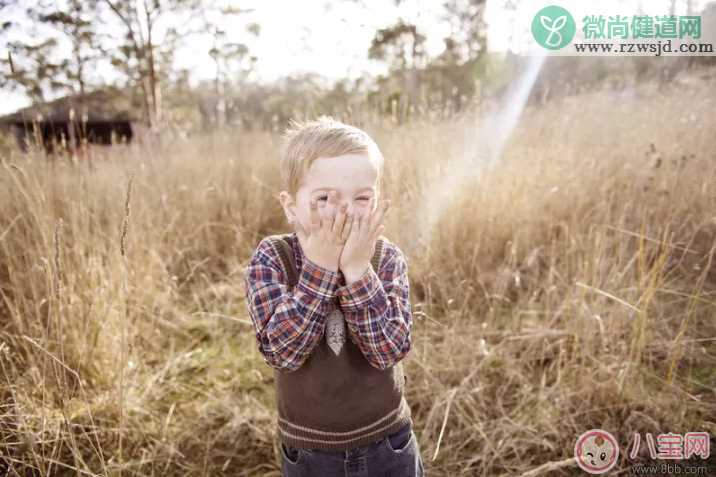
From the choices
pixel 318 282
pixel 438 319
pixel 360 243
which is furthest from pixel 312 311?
pixel 438 319

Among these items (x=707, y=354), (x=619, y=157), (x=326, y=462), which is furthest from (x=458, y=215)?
(x=326, y=462)

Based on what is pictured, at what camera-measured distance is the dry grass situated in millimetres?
1354

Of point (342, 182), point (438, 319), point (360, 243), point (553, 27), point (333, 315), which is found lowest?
point (438, 319)

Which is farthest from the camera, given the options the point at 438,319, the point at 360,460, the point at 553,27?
the point at 553,27

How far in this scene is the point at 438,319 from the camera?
2.01 metres

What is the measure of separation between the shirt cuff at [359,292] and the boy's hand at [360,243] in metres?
0.01

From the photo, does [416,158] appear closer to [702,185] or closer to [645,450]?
[702,185]


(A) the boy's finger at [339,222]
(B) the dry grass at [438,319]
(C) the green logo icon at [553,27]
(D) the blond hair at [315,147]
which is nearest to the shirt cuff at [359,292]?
(A) the boy's finger at [339,222]

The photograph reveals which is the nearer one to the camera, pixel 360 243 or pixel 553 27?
pixel 360 243

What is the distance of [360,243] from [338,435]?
0.42 metres

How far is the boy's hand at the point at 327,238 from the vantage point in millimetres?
790

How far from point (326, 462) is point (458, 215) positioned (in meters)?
1.73

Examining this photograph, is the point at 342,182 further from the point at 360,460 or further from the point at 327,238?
the point at 360,460

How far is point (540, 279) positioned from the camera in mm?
2203
